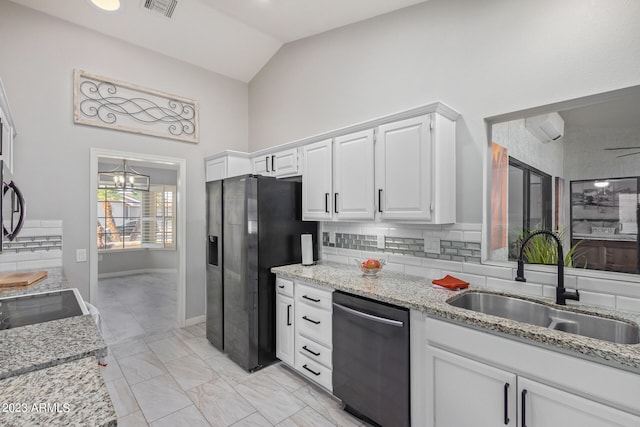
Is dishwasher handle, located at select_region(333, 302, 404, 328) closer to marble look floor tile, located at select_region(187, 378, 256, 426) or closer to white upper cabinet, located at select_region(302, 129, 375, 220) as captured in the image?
white upper cabinet, located at select_region(302, 129, 375, 220)

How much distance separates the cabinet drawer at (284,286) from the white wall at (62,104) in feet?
5.79

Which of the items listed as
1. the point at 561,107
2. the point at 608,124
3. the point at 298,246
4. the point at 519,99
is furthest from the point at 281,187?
the point at 608,124

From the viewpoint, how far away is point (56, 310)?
5.09ft

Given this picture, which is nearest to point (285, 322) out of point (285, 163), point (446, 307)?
point (446, 307)

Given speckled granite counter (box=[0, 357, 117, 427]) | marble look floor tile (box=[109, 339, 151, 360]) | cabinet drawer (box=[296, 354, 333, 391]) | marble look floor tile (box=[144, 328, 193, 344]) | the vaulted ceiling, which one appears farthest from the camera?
marble look floor tile (box=[144, 328, 193, 344])

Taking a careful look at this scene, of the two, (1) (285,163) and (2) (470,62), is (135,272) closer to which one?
(1) (285,163)

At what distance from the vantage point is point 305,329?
2479 mm

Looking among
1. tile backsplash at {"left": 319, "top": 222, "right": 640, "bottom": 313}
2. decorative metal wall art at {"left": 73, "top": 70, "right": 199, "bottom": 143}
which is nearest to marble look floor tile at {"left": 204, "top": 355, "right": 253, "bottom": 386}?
tile backsplash at {"left": 319, "top": 222, "right": 640, "bottom": 313}

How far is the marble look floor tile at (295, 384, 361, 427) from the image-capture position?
2.09 meters

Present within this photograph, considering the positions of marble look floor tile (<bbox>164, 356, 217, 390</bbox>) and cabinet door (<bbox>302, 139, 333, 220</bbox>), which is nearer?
marble look floor tile (<bbox>164, 356, 217, 390</bbox>)

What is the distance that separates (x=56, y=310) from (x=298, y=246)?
6.15 feet

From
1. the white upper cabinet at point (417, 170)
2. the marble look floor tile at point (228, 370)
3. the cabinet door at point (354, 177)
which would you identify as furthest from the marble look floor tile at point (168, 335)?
the white upper cabinet at point (417, 170)

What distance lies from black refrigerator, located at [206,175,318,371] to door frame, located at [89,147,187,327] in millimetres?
852

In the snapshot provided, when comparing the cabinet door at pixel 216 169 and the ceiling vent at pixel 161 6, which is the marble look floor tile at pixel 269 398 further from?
the ceiling vent at pixel 161 6
